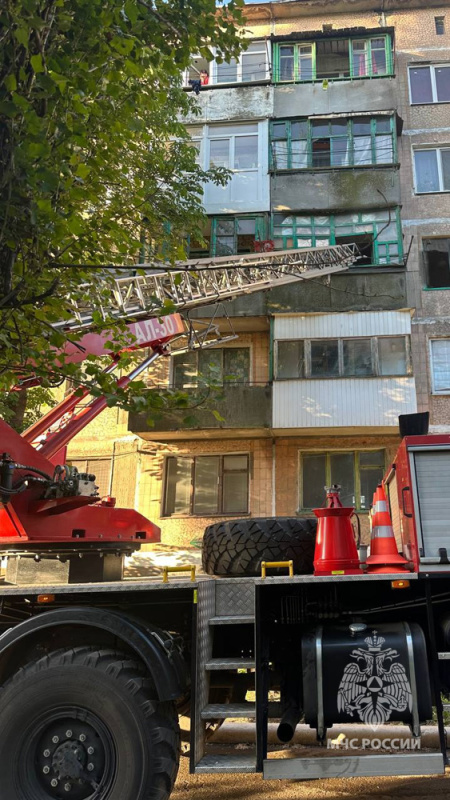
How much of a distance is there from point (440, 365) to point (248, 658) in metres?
15.4

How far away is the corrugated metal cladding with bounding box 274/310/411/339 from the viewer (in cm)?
1723

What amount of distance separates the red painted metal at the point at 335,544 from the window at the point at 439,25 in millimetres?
23368

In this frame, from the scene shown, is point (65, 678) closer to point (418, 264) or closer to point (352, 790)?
point (352, 790)

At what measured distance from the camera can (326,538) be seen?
15.8ft

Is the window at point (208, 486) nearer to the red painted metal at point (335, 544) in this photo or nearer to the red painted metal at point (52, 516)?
the red painted metal at point (52, 516)

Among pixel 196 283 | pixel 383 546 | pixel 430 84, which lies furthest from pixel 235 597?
pixel 430 84

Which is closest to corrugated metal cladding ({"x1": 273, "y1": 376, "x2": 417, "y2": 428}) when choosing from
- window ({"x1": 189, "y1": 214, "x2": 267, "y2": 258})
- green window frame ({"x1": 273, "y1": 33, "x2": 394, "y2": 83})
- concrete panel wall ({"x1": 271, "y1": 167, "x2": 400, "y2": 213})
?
window ({"x1": 189, "y1": 214, "x2": 267, "y2": 258})

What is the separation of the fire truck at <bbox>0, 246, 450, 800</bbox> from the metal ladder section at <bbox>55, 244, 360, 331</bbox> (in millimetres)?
3024

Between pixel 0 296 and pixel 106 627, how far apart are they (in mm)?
3037

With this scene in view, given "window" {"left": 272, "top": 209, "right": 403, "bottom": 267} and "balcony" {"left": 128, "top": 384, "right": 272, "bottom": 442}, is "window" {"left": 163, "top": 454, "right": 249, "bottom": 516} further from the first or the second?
"window" {"left": 272, "top": 209, "right": 403, "bottom": 267}

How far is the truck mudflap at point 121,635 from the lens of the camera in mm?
4270

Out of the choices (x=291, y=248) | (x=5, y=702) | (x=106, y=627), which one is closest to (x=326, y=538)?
(x=106, y=627)

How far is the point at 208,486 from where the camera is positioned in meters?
17.9

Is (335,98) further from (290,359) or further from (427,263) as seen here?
(290,359)
